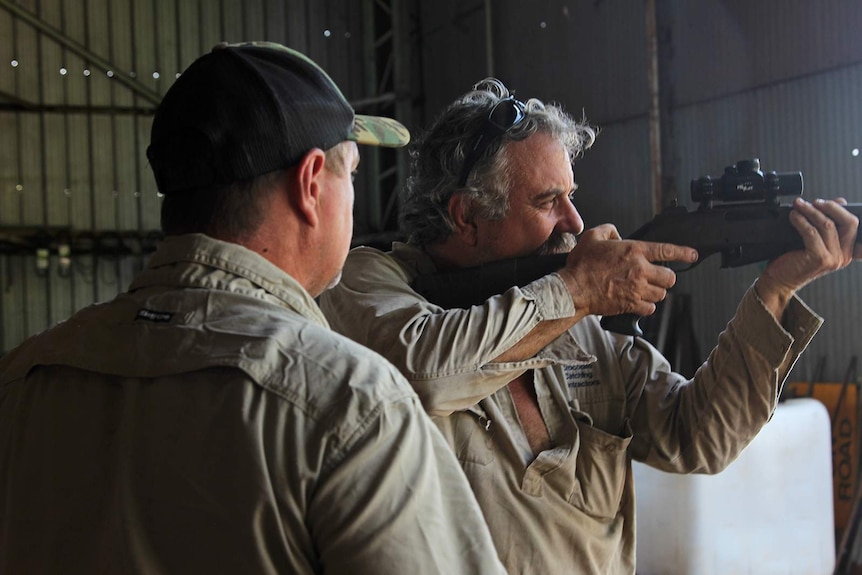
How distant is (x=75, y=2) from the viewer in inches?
394

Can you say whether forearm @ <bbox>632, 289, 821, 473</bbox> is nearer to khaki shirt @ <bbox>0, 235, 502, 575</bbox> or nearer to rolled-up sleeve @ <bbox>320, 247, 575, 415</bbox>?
rolled-up sleeve @ <bbox>320, 247, 575, 415</bbox>

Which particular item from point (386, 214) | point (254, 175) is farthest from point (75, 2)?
point (254, 175)

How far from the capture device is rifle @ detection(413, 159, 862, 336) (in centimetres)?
184

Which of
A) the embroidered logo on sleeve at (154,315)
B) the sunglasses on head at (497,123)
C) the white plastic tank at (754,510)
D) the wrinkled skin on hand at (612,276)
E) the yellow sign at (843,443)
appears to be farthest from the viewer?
the yellow sign at (843,443)

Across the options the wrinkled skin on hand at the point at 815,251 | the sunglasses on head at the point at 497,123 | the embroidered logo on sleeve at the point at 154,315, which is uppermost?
the sunglasses on head at the point at 497,123

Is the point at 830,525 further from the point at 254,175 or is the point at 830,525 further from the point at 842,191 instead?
the point at 254,175

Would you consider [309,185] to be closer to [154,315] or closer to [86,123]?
[154,315]

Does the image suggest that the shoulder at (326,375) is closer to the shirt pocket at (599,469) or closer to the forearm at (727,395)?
the shirt pocket at (599,469)

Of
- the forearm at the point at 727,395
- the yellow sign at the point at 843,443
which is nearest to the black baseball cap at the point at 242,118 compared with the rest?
the forearm at the point at 727,395

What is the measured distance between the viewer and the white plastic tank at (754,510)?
12.8 feet

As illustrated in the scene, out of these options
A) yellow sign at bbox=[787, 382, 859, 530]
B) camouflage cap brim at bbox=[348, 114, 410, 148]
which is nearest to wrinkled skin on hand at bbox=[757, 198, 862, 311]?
camouflage cap brim at bbox=[348, 114, 410, 148]

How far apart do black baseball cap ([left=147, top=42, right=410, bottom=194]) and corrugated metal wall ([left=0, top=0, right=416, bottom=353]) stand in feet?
31.6

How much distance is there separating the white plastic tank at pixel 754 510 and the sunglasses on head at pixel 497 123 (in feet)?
8.11

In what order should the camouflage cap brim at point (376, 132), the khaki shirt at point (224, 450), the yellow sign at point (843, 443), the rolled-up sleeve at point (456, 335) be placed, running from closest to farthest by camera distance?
the khaki shirt at point (224, 450) < the camouflage cap brim at point (376, 132) < the rolled-up sleeve at point (456, 335) < the yellow sign at point (843, 443)
